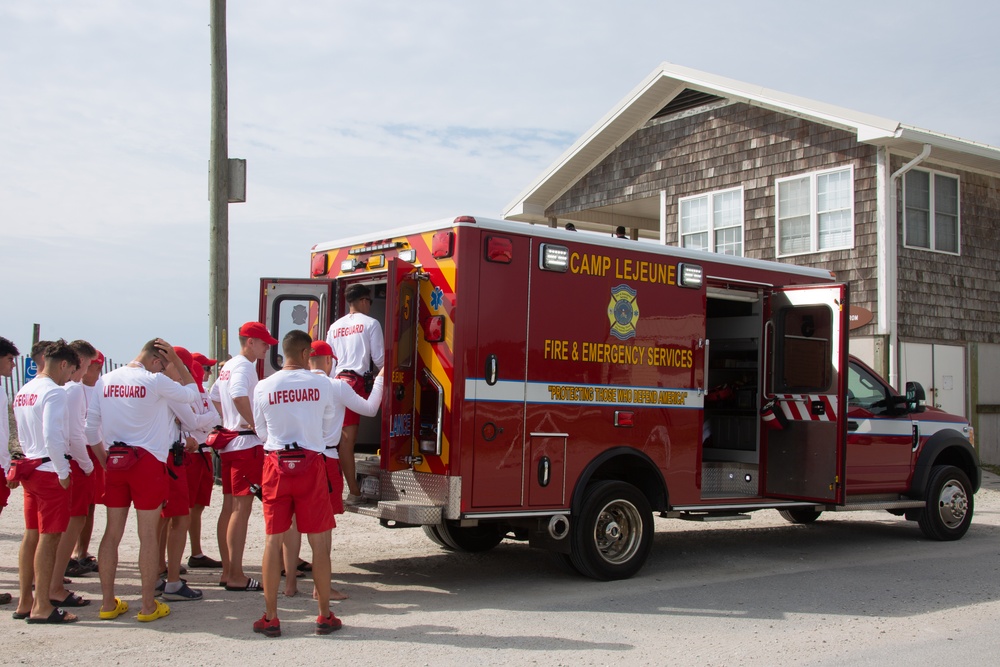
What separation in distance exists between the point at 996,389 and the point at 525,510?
13.1 metres

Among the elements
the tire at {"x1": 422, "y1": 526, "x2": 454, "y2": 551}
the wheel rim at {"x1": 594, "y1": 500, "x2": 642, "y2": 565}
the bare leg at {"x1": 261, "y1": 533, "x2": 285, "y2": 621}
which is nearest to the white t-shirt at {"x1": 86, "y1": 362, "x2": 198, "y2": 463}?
the bare leg at {"x1": 261, "y1": 533, "x2": 285, "y2": 621}

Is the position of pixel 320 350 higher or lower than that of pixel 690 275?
lower

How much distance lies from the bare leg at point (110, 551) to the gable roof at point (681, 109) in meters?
12.6

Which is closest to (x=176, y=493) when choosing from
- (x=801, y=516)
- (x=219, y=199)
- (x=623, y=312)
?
(x=623, y=312)

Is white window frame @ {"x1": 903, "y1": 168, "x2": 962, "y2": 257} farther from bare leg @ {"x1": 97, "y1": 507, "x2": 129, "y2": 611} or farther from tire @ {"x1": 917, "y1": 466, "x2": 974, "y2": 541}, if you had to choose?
bare leg @ {"x1": 97, "y1": 507, "x2": 129, "y2": 611}

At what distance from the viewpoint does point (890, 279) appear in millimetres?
15555

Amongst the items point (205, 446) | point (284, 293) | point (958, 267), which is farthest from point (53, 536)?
point (958, 267)

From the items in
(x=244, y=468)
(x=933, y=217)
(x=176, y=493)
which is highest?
(x=933, y=217)

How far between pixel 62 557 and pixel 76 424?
0.87 meters

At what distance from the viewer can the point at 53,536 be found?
6.26 m

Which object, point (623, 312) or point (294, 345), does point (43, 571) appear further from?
point (623, 312)

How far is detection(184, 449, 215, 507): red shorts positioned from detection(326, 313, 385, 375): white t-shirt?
1.19 metres

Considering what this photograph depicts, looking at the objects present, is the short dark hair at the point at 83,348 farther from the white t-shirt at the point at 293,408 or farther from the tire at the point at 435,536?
the tire at the point at 435,536

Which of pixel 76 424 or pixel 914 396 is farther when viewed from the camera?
pixel 914 396
